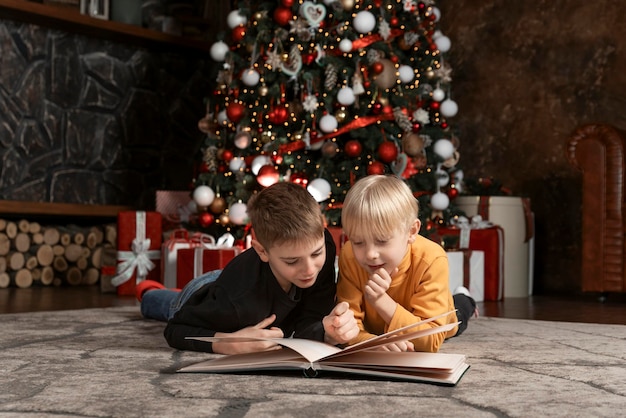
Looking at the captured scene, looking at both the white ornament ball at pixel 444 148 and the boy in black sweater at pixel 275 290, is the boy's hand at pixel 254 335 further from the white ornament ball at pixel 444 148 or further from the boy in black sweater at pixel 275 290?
the white ornament ball at pixel 444 148

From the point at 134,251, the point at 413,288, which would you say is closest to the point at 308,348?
the point at 413,288

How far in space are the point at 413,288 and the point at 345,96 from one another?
6.81ft

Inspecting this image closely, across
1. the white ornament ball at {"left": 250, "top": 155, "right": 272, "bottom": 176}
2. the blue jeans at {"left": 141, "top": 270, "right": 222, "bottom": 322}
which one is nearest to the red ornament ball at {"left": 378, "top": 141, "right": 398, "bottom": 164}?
the white ornament ball at {"left": 250, "top": 155, "right": 272, "bottom": 176}

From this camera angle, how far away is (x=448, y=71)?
4.26m

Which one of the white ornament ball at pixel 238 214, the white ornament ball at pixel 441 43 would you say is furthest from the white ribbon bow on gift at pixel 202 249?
the white ornament ball at pixel 441 43

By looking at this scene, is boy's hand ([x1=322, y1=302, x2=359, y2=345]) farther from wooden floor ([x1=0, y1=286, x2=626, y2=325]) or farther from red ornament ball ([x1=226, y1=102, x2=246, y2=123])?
red ornament ball ([x1=226, y1=102, x2=246, y2=123])

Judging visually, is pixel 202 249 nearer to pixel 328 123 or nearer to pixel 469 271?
pixel 328 123

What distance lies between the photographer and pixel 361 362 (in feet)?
4.95

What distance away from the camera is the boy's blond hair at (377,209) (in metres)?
1.75

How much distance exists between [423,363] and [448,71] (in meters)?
2.96

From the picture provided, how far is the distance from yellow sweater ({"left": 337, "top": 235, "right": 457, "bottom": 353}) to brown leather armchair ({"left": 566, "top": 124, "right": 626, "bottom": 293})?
2021mm

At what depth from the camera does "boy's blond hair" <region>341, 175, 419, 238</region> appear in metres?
1.75

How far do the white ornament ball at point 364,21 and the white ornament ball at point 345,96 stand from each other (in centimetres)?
29

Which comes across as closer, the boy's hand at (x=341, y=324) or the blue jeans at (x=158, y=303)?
the boy's hand at (x=341, y=324)
